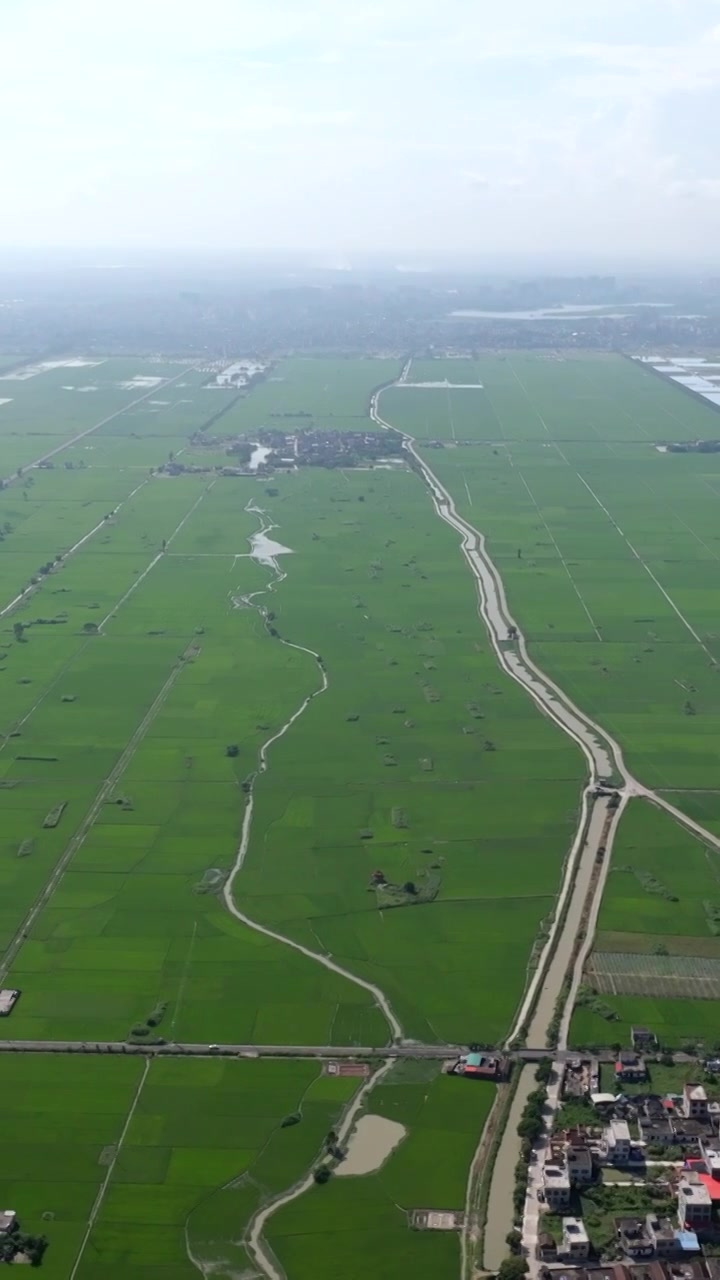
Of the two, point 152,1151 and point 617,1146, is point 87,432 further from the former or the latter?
point 617,1146

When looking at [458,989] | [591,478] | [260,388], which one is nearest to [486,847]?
[458,989]

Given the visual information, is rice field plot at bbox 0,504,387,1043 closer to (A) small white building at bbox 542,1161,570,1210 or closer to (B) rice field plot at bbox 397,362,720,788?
(A) small white building at bbox 542,1161,570,1210

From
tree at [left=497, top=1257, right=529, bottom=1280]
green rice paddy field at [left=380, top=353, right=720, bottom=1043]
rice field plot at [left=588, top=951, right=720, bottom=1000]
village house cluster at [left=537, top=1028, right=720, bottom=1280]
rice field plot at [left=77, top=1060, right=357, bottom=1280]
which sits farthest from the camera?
green rice paddy field at [left=380, top=353, right=720, bottom=1043]

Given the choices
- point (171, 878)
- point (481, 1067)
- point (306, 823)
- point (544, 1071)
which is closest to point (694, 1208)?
point (544, 1071)

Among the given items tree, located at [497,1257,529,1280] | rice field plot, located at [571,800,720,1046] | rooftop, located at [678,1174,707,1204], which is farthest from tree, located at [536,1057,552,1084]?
tree, located at [497,1257,529,1280]

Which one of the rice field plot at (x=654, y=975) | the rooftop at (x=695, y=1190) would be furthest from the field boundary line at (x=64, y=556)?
the rooftop at (x=695, y=1190)

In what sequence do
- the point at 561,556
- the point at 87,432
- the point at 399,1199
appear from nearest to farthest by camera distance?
the point at 399,1199 → the point at 561,556 → the point at 87,432
